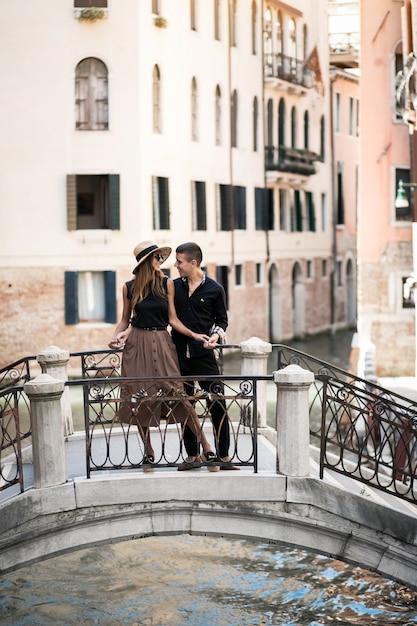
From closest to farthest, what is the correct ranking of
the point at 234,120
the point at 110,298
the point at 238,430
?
the point at 238,430, the point at 110,298, the point at 234,120

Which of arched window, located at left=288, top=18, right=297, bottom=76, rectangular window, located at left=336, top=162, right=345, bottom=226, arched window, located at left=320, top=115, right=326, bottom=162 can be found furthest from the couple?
rectangular window, located at left=336, top=162, right=345, bottom=226

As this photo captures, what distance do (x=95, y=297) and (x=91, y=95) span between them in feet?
13.9

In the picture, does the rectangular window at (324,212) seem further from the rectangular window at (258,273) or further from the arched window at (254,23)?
A: the arched window at (254,23)

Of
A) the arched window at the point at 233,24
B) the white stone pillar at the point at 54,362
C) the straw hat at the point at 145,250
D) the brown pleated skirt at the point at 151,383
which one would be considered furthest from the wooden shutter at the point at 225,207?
the straw hat at the point at 145,250

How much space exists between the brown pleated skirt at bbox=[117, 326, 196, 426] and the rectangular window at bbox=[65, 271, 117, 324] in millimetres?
19498

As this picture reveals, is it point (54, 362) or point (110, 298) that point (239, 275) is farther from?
point (54, 362)

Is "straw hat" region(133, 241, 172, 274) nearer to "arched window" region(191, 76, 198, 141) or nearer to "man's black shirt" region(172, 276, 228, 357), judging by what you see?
"man's black shirt" region(172, 276, 228, 357)

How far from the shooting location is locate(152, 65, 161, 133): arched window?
28703mm

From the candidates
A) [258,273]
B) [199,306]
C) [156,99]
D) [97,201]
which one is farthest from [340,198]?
[199,306]

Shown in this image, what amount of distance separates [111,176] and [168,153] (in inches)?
72.5

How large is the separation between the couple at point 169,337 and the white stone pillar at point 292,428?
0.38m

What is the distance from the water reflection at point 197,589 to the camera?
40.3 ft

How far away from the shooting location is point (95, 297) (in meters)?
28.8

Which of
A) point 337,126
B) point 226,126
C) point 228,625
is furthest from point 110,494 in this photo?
point 337,126
